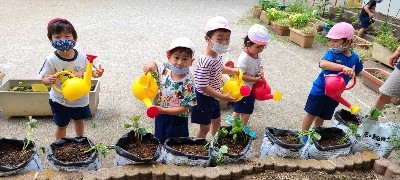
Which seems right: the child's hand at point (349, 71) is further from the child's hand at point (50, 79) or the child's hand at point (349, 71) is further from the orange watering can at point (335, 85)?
the child's hand at point (50, 79)

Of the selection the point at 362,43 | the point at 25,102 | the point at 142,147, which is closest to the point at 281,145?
the point at 142,147

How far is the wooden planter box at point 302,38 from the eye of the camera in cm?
732

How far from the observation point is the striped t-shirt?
9.77 ft

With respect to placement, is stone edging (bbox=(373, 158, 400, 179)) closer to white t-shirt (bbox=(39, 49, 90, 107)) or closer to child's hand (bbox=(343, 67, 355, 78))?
child's hand (bbox=(343, 67, 355, 78))

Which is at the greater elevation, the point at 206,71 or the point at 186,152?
the point at 206,71

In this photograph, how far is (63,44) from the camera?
273cm

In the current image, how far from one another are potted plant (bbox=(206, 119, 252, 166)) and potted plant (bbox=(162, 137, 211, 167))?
0.08 metres


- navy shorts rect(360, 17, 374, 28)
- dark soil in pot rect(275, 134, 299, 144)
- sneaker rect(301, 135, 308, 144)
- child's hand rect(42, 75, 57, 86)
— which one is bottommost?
sneaker rect(301, 135, 308, 144)

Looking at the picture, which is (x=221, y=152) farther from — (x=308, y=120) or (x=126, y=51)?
(x=126, y=51)

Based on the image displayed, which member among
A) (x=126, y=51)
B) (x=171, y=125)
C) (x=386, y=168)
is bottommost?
(x=126, y=51)

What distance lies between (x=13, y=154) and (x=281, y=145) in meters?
2.04

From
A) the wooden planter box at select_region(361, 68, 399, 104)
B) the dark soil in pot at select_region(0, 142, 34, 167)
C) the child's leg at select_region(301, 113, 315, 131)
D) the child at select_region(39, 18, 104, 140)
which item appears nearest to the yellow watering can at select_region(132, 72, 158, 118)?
the child at select_region(39, 18, 104, 140)

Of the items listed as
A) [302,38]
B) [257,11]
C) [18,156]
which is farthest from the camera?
[257,11]

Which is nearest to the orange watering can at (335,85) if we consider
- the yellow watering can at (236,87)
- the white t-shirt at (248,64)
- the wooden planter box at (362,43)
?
the white t-shirt at (248,64)
